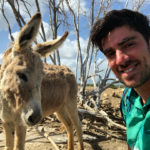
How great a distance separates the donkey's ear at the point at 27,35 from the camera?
229cm

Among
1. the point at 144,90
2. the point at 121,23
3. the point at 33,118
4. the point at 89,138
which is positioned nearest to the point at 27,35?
the point at 33,118

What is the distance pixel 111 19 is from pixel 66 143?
3.52 meters

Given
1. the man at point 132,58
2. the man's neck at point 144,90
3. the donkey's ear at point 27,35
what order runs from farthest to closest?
the donkey's ear at point 27,35
the man's neck at point 144,90
the man at point 132,58

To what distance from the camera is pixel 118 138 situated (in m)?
4.60

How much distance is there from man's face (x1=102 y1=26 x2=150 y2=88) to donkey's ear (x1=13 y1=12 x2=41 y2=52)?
1.12m

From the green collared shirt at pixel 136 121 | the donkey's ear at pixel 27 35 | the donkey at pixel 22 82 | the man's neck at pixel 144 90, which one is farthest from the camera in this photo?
the donkey's ear at pixel 27 35

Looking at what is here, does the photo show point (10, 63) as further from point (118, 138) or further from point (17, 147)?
point (118, 138)

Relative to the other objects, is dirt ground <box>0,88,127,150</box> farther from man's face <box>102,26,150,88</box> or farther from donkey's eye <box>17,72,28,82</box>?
man's face <box>102,26,150,88</box>

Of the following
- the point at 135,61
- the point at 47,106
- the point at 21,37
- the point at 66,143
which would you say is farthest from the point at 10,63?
the point at 66,143

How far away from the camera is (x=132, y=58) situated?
1.61 metres

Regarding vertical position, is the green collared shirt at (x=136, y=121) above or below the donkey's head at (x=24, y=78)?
below

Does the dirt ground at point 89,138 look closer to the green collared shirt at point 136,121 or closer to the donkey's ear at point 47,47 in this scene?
the donkey's ear at point 47,47

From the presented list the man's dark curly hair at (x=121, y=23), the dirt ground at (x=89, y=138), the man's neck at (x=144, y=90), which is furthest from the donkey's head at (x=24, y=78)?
the dirt ground at (x=89, y=138)

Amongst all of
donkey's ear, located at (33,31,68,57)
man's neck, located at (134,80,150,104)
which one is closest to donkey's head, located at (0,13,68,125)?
donkey's ear, located at (33,31,68,57)
